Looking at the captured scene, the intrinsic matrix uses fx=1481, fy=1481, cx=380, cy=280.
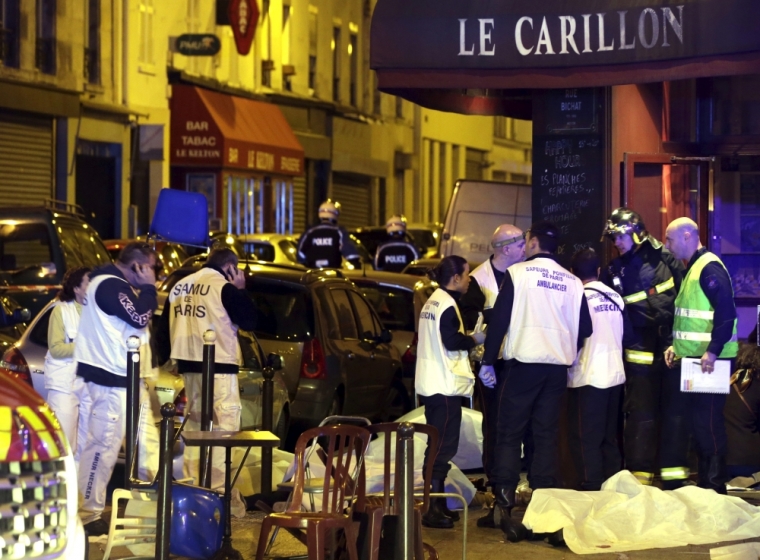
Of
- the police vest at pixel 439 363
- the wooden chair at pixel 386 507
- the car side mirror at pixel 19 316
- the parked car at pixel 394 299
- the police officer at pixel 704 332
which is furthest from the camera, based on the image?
the parked car at pixel 394 299

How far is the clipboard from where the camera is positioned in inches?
399

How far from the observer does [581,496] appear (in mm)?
9305

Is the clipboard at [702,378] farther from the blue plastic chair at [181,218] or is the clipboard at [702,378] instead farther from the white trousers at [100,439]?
the blue plastic chair at [181,218]

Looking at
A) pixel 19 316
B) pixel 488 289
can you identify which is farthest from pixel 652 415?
pixel 19 316

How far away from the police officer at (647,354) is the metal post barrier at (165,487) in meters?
4.35

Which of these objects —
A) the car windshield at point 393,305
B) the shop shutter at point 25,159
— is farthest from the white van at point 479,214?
the shop shutter at point 25,159

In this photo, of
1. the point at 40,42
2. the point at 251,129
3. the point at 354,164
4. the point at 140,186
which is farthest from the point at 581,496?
the point at 354,164

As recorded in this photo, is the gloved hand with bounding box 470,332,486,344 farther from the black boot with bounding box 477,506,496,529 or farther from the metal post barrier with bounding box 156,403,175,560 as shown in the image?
the metal post barrier with bounding box 156,403,175,560

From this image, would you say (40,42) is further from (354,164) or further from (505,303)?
(505,303)

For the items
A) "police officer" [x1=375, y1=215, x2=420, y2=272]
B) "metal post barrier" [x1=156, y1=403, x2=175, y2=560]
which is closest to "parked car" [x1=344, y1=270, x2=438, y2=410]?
"police officer" [x1=375, y1=215, x2=420, y2=272]

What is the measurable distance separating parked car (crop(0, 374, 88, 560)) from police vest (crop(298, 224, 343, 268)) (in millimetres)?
12905

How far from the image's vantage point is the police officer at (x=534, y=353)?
931 centimetres

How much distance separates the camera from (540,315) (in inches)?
367

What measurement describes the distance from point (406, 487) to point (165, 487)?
1.23m
